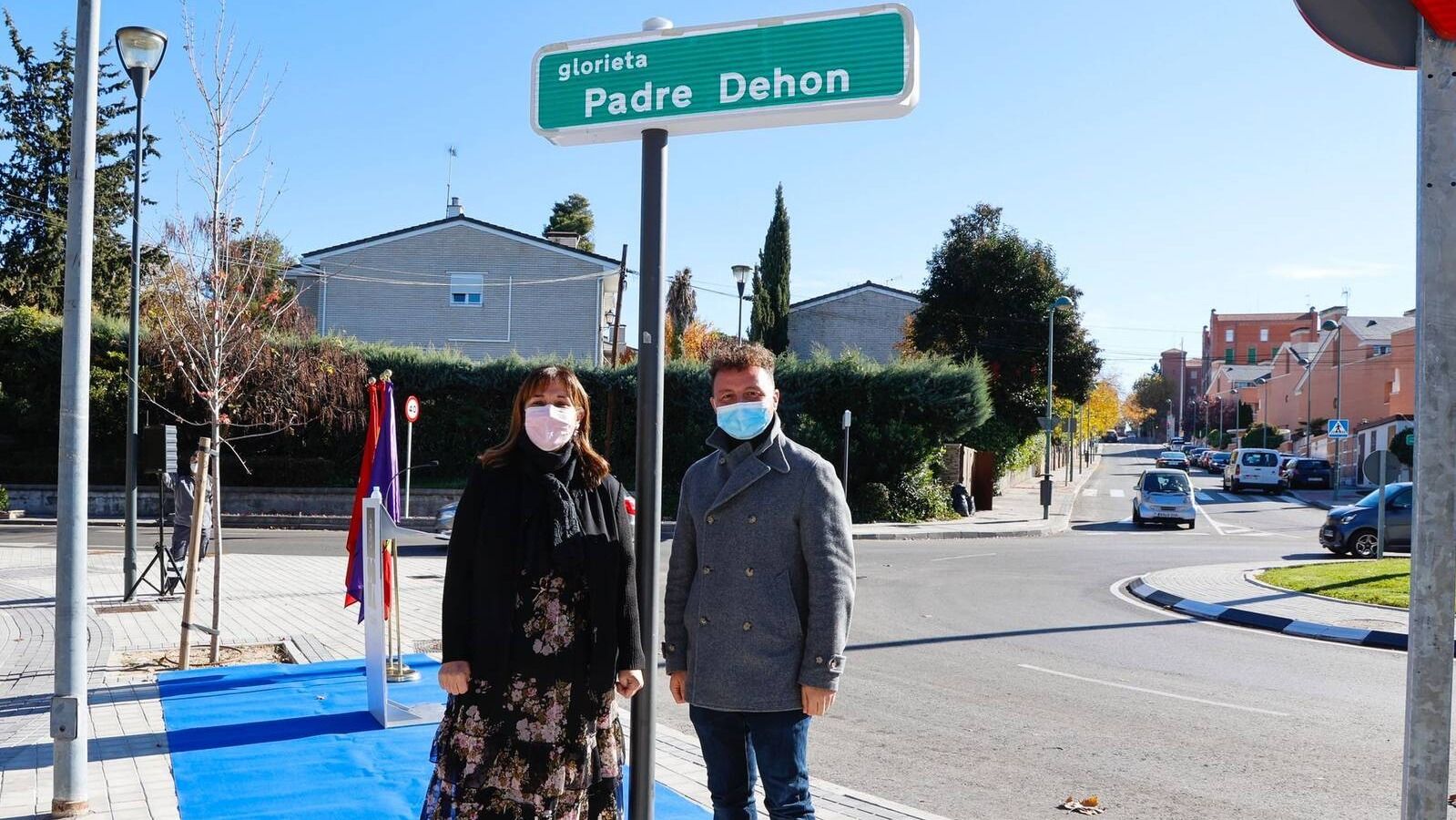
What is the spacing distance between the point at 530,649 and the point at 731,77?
1.99 metres

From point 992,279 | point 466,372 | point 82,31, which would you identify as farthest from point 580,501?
point 992,279

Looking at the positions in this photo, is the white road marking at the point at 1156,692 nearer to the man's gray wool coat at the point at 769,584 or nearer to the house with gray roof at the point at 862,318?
the man's gray wool coat at the point at 769,584

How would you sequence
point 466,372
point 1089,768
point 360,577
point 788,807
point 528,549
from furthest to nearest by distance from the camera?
point 466,372 < point 360,577 < point 1089,768 < point 528,549 < point 788,807

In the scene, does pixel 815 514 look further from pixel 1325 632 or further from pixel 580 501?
pixel 1325 632

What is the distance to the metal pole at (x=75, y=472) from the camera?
4.70 meters

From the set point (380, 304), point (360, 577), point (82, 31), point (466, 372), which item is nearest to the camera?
point (82, 31)

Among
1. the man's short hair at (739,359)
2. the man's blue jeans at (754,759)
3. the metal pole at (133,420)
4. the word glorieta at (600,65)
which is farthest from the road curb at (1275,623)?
the metal pole at (133,420)

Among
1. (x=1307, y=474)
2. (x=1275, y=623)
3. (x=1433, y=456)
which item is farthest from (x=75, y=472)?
(x=1307, y=474)

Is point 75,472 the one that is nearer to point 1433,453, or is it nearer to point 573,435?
point 573,435

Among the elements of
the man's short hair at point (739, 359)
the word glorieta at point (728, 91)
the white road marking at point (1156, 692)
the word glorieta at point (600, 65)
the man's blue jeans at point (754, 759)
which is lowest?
the white road marking at point (1156, 692)

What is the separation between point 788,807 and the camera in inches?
129

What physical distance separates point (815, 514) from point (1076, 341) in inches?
1594

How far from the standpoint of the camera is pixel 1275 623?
40.6 ft

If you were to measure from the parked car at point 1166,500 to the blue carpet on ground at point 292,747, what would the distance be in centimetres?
2603
